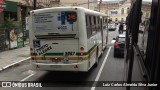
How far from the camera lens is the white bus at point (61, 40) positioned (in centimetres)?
962

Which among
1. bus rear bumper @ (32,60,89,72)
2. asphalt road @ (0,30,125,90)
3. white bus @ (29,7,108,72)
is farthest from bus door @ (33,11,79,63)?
asphalt road @ (0,30,125,90)

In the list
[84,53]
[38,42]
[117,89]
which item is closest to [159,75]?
[117,89]

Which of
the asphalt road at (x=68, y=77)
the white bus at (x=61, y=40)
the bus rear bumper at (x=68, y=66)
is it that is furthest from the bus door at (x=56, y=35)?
the asphalt road at (x=68, y=77)

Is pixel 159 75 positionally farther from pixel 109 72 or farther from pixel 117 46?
pixel 117 46

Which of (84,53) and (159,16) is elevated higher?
(159,16)

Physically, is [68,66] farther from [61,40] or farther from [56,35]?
[56,35]

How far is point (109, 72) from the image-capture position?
11633 millimetres

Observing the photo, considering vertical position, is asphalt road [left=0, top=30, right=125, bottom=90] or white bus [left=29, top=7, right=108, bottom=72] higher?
white bus [left=29, top=7, right=108, bottom=72]

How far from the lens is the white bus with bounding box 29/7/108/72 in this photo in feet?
31.6

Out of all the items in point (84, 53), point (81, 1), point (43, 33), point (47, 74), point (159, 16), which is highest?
point (81, 1)

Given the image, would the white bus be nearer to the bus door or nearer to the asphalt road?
the bus door

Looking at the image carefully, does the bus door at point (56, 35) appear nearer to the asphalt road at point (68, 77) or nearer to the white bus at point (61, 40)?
the white bus at point (61, 40)

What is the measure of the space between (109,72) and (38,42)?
3606mm

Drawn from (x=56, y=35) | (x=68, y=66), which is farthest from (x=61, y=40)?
(x=68, y=66)
